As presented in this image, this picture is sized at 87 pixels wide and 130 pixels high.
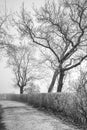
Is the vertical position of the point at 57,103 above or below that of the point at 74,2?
below

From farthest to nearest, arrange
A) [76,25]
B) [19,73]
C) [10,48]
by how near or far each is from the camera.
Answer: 1. [19,73]
2. [76,25]
3. [10,48]

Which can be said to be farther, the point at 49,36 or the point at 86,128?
the point at 49,36

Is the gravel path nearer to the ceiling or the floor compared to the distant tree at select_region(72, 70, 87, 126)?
nearer to the floor

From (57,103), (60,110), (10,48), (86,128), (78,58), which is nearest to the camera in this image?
(86,128)

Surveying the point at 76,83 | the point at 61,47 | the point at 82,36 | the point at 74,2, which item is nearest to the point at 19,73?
the point at 61,47

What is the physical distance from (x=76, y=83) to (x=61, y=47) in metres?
13.5

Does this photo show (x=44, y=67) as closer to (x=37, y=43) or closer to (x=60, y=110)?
(x=37, y=43)

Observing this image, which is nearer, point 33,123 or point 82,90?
point 82,90

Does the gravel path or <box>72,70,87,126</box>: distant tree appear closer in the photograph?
<box>72,70,87,126</box>: distant tree

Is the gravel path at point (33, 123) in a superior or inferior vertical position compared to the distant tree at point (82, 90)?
inferior

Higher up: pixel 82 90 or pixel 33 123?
pixel 82 90

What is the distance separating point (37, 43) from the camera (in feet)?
72.9

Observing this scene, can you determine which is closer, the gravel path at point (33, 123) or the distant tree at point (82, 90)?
the distant tree at point (82, 90)

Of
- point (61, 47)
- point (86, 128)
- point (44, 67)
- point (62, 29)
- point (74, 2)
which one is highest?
point (74, 2)
